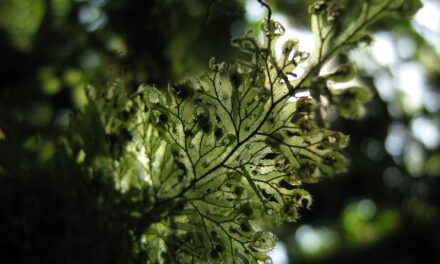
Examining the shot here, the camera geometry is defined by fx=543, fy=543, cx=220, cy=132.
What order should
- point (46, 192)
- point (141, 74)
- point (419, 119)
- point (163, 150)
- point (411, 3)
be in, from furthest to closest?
point (419, 119), point (141, 74), point (46, 192), point (163, 150), point (411, 3)

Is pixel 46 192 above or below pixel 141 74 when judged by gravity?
below

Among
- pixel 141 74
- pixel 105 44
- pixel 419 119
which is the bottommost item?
pixel 141 74

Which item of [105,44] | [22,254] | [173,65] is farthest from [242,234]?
[105,44]

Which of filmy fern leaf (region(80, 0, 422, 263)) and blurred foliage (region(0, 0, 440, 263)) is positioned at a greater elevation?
blurred foliage (region(0, 0, 440, 263))

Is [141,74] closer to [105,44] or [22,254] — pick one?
[105,44]

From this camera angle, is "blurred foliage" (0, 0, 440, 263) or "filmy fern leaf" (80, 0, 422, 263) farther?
"blurred foliage" (0, 0, 440, 263)

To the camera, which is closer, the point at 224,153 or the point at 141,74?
the point at 224,153

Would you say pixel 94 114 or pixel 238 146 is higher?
pixel 94 114

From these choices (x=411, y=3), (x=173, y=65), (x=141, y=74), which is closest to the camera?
(x=411, y=3)
